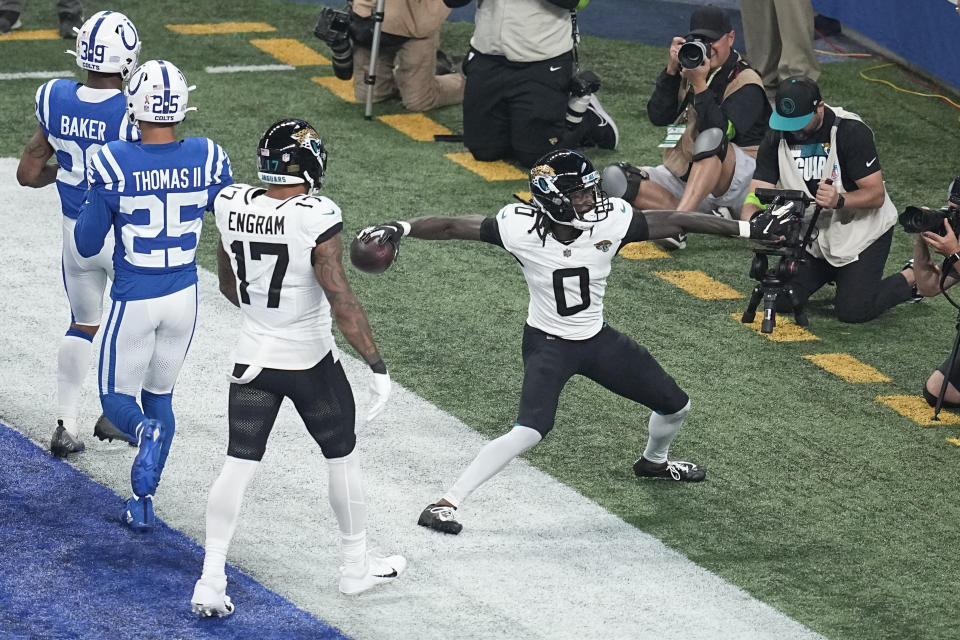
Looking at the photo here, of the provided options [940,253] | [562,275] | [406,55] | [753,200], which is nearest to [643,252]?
[753,200]

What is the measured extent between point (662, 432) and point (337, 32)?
20.6 feet

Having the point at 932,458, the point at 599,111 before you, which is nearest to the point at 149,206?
the point at 932,458

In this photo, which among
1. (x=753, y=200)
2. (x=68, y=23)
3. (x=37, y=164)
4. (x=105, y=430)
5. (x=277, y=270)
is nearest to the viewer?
(x=277, y=270)

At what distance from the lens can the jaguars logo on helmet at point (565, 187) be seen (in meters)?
6.43

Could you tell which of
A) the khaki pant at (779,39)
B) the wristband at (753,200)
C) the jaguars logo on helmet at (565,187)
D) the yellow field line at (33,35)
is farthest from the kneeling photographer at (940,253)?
the yellow field line at (33,35)

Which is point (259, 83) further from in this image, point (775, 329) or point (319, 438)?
point (319, 438)

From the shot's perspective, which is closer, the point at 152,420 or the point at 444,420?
the point at 152,420

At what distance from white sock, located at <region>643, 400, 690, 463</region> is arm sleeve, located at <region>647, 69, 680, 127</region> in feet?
13.4

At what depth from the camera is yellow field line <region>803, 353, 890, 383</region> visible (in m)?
8.52

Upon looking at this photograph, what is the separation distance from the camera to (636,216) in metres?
A: 6.66

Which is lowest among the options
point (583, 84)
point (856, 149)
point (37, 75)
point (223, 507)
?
point (37, 75)

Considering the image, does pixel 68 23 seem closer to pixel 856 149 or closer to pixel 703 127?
pixel 703 127

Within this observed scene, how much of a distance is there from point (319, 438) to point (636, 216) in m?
1.73

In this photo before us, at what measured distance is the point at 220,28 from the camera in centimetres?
1475
